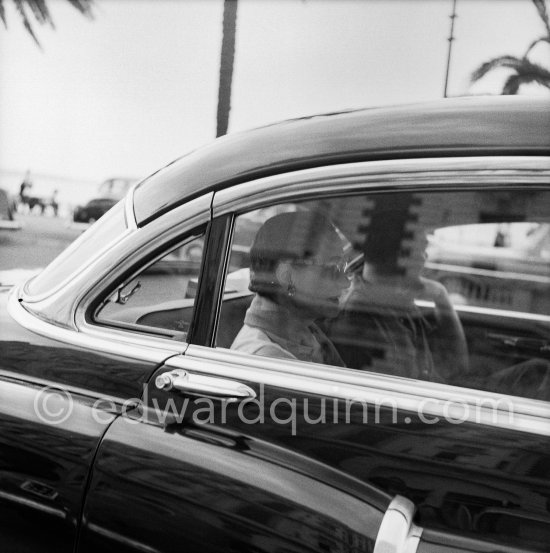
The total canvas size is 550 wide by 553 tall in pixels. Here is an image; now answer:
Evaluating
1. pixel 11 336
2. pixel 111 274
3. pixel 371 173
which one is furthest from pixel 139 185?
pixel 371 173

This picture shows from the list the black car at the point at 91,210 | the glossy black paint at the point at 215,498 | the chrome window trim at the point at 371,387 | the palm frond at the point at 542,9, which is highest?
the palm frond at the point at 542,9

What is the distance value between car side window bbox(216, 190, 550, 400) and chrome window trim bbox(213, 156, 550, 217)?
1.4 inches

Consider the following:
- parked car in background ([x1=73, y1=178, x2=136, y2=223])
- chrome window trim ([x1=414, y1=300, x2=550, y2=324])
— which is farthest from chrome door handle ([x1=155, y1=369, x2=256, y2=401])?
parked car in background ([x1=73, y1=178, x2=136, y2=223])

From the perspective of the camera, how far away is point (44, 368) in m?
1.72

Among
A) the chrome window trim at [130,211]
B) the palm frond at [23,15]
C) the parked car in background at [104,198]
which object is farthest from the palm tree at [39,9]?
the chrome window trim at [130,211]

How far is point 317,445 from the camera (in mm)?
1387

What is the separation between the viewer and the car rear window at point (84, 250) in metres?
1.81

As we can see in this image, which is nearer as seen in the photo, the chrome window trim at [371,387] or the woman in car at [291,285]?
the chrome window trim at [371,387]

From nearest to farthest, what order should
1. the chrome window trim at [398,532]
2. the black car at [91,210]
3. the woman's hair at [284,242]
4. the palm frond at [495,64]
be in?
1. the chrome window trim at [398,532]
2. the woman's hair at [284,242]
3. the palm frond at [495,64]
4. the black car at [91,210]

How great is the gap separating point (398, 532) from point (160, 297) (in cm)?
89

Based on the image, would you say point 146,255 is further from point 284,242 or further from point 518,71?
point 518,71

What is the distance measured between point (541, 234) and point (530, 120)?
0.29 metres

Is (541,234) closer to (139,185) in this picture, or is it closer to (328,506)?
(328,506)

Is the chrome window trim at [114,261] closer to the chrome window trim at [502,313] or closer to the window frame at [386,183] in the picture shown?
the window frame at [386,183]
